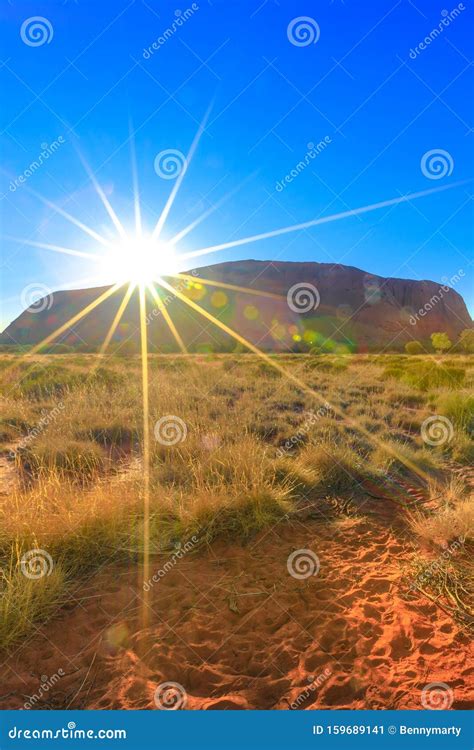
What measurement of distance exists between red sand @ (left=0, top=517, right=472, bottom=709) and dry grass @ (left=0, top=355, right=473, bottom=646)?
0.31 m

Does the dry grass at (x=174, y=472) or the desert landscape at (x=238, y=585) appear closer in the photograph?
the desert landscape at (x=238, y=585)

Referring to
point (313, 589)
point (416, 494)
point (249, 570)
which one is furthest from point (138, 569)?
point (416, 494)

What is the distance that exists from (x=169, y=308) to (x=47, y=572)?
74926mm

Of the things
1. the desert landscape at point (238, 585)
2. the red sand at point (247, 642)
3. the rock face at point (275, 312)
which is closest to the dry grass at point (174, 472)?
the desert landscape at point (238, 585)

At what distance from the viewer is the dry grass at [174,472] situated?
3207 millimetres

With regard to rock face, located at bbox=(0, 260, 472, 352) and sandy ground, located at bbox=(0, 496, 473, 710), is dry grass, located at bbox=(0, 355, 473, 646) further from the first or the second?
rock face, located at bbox=(0, 260, 472, 352)

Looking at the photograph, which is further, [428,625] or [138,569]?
[138,569]

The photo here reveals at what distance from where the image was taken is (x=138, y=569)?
321 centimetres

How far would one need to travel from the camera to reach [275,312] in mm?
75250

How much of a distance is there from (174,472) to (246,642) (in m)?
2.46

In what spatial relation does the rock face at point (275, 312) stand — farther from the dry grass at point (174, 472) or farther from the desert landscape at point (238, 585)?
the desert landscape at point (238, 585)

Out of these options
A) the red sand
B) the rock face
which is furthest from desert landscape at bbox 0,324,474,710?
the rock face

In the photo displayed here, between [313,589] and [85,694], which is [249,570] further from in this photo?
[85,694]

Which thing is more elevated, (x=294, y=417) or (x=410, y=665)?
(x=294, y=417)
